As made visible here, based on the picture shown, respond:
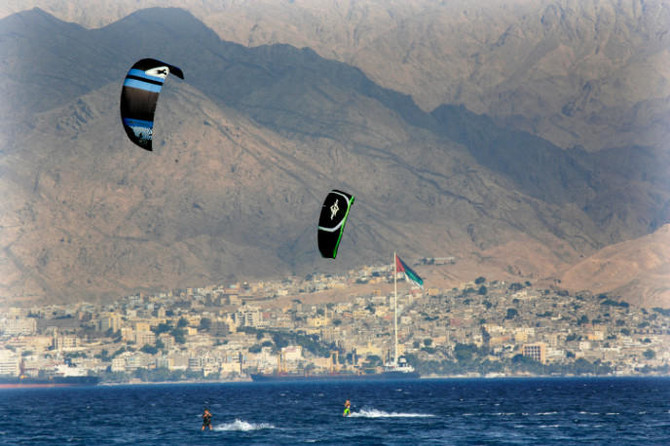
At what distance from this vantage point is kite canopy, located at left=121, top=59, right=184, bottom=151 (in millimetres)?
90812

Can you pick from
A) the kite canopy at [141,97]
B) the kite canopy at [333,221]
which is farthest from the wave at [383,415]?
the kite canopy at [141,97]

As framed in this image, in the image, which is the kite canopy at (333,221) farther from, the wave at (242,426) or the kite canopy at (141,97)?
the wave at (242,426)

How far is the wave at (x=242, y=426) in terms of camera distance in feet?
442

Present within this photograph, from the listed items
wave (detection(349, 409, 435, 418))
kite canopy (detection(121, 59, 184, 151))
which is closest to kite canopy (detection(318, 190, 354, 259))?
kite canopy (detection(121, 59, 184, 151))

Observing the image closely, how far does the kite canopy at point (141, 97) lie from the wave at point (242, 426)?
164 feet

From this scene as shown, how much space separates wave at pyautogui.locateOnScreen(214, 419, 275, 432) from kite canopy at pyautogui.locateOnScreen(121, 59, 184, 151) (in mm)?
50114

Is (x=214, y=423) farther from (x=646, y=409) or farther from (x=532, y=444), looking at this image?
(x=646, y=409)

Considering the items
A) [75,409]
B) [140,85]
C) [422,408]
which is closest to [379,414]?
[422,408]

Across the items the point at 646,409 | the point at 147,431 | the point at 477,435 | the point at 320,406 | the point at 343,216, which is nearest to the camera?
the point at 343,216

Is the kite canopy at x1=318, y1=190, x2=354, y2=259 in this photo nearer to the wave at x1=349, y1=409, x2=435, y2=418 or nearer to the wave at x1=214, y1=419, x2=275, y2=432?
the wave at x1=214, y1=419, x2=275, y2=432

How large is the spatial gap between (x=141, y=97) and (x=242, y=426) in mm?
55015

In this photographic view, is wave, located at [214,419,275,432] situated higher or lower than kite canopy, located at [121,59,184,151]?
lower

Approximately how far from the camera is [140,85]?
91438 mm

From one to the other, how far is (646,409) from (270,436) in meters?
62.0
